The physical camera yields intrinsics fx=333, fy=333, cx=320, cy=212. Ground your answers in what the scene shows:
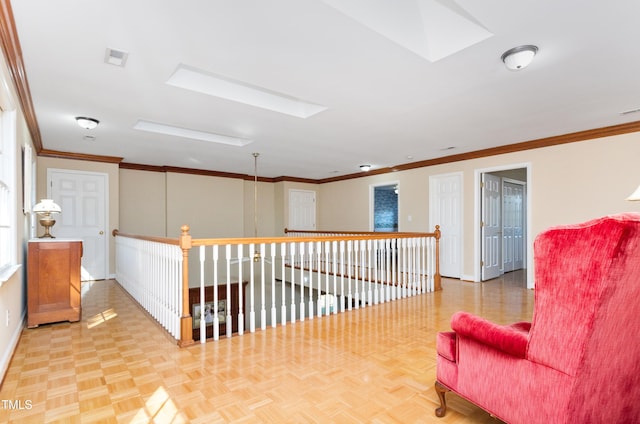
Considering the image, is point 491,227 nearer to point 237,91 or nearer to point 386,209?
point 386,209

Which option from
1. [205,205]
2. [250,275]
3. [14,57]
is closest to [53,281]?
[250,275]

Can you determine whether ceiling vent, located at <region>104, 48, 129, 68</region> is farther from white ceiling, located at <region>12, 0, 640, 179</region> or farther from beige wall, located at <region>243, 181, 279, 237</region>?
beige wall, located at <region>243, 181, 279, 237</region>

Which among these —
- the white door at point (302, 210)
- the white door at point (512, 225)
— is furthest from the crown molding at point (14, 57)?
the white door at point (512, 225)

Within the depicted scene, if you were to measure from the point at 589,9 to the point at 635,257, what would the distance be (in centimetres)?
164

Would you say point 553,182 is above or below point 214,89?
below

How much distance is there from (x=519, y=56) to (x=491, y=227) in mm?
4582

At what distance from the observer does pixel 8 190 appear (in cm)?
272

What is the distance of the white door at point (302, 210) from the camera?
909 cm

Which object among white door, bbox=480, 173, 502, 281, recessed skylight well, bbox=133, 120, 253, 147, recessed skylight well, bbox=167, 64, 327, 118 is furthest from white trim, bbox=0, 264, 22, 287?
white door, bbox=480, 173, 502, 281

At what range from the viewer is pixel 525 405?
1409 millimetres

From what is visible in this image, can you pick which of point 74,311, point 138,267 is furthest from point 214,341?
point 138,267

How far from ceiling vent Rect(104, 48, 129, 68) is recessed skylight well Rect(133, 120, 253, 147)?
1.80 metres

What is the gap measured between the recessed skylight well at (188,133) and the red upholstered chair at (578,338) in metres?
4.54

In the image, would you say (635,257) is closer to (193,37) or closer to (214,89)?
(193,37)
